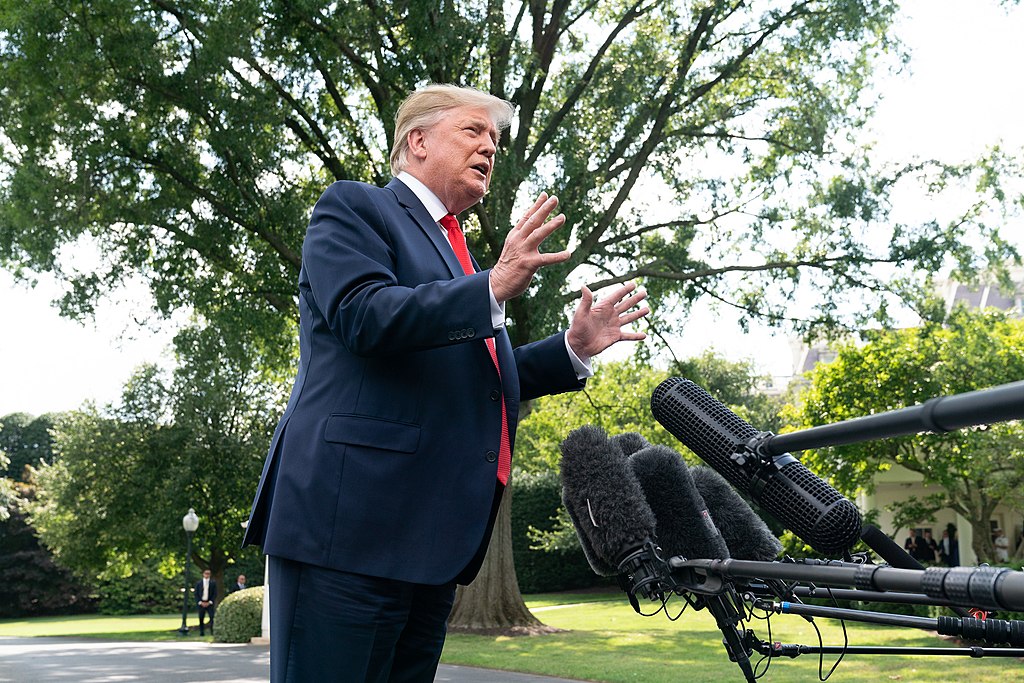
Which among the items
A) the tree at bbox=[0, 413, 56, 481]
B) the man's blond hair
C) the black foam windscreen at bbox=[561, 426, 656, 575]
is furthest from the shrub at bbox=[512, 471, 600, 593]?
the tree at bbox=[0, 413, 56, 481]

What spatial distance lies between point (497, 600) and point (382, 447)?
17420 millimetres

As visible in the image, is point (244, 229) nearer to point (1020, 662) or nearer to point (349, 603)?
point (1020, 662)

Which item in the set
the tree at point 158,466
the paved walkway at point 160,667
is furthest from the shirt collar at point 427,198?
the tree at point 158,466

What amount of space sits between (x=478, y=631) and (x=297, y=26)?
1087 centimetres

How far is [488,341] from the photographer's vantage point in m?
2.61

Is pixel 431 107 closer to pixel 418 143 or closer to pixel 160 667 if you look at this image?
pixel 418 143

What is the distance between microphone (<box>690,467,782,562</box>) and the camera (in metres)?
2.81

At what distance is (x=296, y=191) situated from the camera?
18.0m

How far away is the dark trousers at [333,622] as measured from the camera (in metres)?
2.25

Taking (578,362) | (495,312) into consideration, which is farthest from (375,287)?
(578,362)

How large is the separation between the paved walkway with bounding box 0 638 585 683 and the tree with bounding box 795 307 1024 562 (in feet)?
34.2

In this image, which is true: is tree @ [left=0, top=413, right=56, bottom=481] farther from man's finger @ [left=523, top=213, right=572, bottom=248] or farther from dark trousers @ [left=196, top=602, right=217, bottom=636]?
man's finger @ [left=523, top=213, right=572, bottom=248]

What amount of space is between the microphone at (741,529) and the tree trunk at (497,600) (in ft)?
52.8

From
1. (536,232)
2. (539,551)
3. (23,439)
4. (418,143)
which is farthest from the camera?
(23,439)
